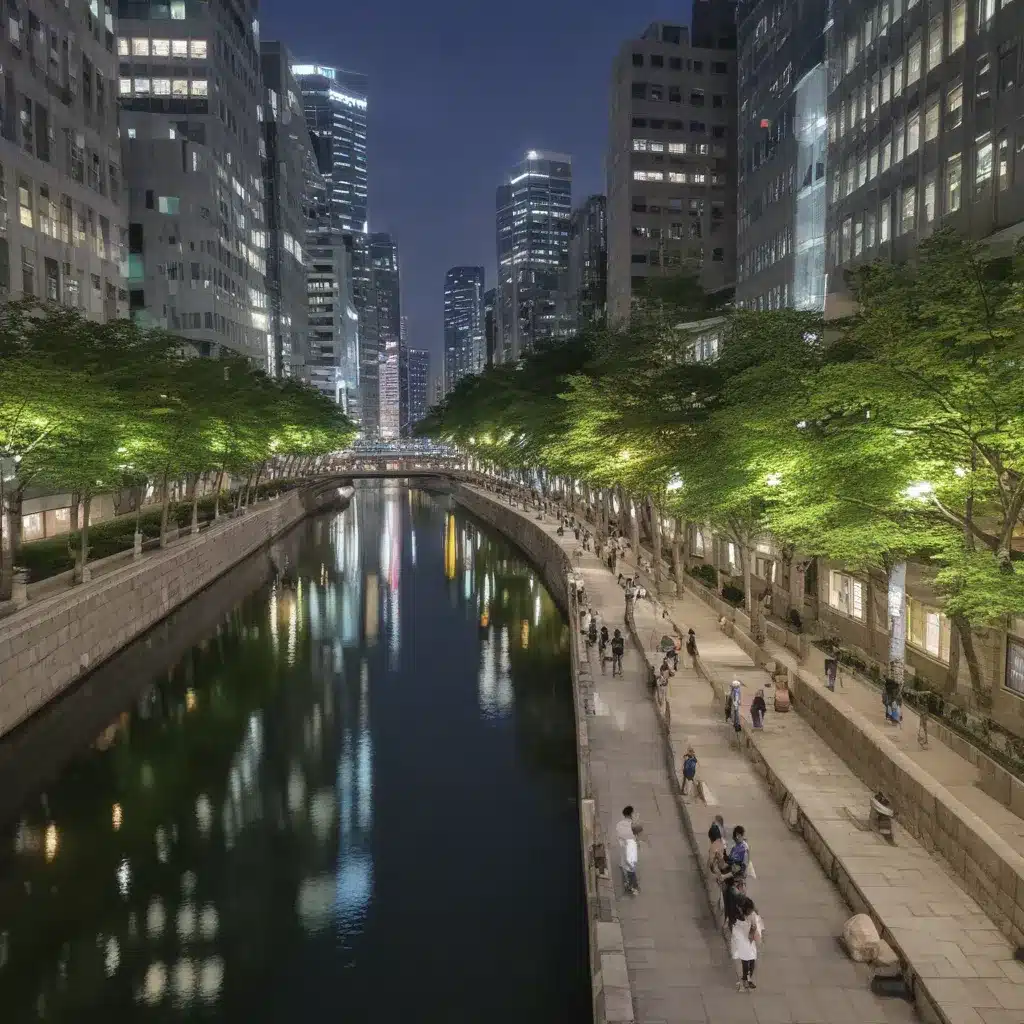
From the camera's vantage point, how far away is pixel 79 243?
238 ft

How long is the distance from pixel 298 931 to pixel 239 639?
100 ft

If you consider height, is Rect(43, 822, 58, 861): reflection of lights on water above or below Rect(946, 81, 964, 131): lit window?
below

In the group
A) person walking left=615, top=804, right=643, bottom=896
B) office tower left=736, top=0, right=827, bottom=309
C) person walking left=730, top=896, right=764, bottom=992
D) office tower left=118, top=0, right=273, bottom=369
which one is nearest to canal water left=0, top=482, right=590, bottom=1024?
person walking left=615, top=804, right=643, bottom=896

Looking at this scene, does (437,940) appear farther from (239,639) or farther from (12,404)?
(239,639)

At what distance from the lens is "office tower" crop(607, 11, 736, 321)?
440 feet

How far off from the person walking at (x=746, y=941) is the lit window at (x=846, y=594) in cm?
2617

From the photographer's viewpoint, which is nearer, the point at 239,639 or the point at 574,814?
the point at 574,814

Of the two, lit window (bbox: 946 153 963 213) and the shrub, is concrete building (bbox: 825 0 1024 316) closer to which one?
lit window (bbox: 946 153 963 213)

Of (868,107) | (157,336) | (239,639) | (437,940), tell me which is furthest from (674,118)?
(437,940)

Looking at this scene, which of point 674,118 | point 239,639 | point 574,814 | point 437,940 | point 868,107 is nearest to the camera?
point 437,940

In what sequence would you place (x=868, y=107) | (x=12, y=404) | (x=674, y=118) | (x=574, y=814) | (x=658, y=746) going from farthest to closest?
(x=674, y=118), (x=868, y=107), (x=12, y=404), (x=574, y=814), (x=658, y=746)

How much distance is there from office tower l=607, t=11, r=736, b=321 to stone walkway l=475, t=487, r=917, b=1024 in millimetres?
114674

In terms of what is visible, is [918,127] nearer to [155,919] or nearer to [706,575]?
[706,575]

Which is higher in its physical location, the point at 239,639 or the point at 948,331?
the point at 948,331
